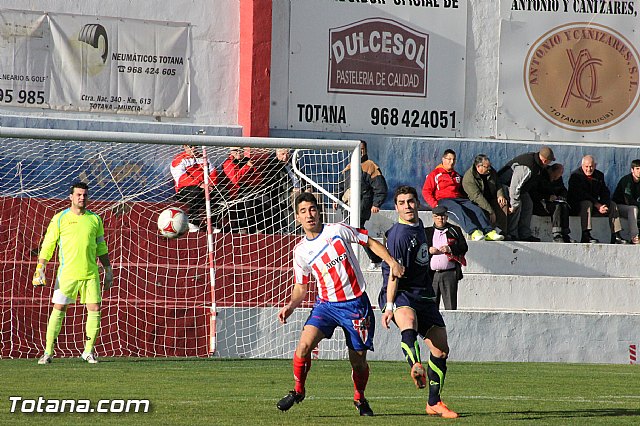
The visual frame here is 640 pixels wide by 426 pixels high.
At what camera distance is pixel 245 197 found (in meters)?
16.0

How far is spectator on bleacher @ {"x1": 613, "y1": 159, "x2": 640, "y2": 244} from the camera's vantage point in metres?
18.7

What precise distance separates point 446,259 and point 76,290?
16.3ft

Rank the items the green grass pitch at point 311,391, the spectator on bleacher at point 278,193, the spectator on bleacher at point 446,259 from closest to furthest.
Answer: the green grass pitch at point 311,391, the spectator on bleacher at point 446,259, the spectator on bleacher at point 278,193

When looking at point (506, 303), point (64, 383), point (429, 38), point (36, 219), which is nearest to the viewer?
point (64, 383)

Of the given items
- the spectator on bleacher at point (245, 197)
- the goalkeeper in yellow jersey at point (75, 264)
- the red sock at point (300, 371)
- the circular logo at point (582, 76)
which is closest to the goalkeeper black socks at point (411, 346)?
the red sock at point (300, 371)

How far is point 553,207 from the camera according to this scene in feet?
60.2

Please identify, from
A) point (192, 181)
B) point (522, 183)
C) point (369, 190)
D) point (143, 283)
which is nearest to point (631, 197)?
point (522, 183)

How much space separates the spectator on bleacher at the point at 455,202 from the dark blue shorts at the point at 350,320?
28.6 ft

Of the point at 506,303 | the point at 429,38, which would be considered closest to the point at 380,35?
the point at 429,38

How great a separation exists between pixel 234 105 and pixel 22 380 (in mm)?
9160

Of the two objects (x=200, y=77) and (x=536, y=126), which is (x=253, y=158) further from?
(x=536, y=126)

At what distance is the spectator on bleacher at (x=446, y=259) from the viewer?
601 inches

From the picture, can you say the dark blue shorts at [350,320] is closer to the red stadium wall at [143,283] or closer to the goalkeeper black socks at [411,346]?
the goalkeeper black socks at [411,346]

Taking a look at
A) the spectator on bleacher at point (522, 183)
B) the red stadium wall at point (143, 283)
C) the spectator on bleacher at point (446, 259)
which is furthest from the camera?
the spectator on bleacher at point (522, 183)
